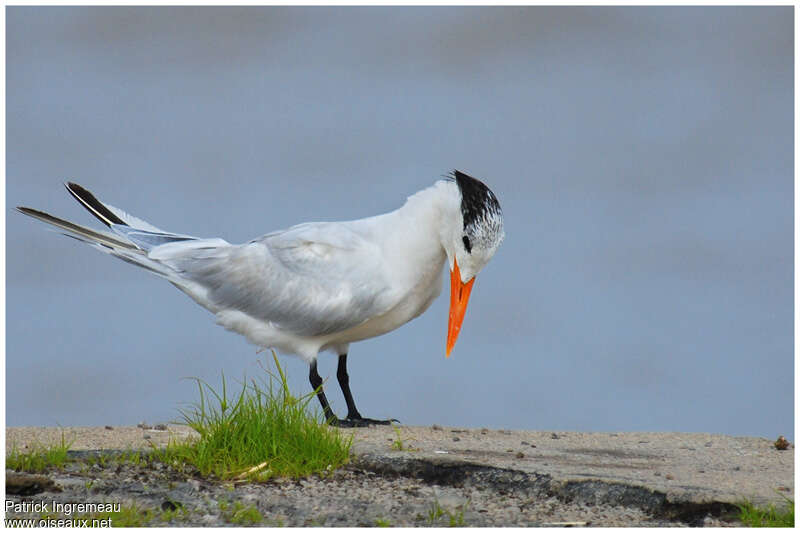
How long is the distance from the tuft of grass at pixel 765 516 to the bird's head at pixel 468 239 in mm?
2798

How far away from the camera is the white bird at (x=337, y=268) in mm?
8062

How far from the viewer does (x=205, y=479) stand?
19.8ft

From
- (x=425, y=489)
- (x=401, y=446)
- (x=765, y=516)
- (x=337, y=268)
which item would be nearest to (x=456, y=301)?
(x=337, y=268)

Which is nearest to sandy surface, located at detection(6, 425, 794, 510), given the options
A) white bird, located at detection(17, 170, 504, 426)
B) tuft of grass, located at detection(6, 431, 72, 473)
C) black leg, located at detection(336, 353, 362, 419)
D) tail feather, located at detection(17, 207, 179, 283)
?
tuft of grass, located at detection(6, 431, 72, 473)

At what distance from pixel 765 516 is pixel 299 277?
3800 mm

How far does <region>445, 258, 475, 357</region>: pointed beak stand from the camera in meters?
8.16

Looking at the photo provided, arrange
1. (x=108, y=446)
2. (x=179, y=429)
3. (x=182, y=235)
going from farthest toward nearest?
(x=182, y=235), (x=179, y=429), (x=108, y=446)

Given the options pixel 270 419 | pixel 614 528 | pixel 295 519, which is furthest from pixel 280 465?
pixel 614 528

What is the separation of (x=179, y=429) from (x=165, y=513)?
81.6 inches

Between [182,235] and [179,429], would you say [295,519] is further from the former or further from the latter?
[182,235]

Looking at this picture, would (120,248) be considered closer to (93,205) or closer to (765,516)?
(93,205)

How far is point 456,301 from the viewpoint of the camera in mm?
8211

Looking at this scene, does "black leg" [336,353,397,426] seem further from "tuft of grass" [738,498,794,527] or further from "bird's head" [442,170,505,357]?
"tuft of grass" [738,498,794,527]

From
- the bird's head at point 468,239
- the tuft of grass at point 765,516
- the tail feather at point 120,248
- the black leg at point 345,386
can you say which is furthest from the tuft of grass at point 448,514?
the tail feather at point 120,248
